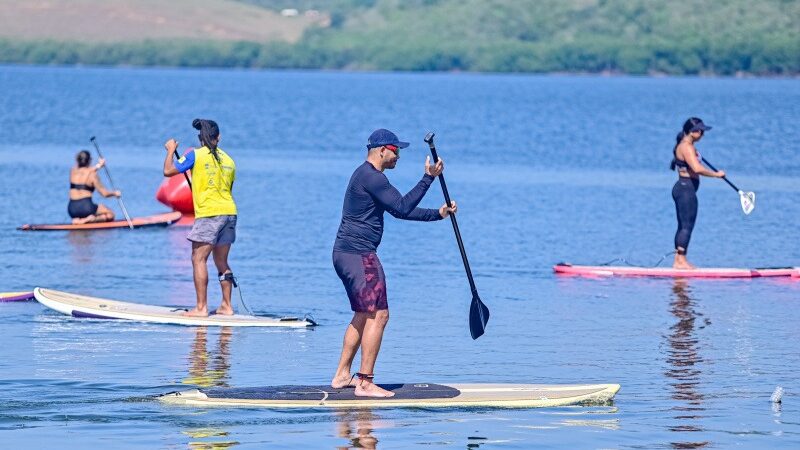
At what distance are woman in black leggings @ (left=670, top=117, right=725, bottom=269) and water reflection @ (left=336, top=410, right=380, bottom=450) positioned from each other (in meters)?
8.66

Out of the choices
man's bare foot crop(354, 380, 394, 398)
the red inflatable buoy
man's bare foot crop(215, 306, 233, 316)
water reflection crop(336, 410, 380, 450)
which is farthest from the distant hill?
water reflection crop(336, 410, 380, 450)

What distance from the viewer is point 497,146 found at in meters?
59.8

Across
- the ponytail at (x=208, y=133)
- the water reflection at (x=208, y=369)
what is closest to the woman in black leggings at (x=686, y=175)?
the ponytail at (x=208, y=133)

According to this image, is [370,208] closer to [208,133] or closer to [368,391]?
[368,391]

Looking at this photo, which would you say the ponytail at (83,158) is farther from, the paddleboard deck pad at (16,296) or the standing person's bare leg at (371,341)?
the standing person's bare leg at (371,341)

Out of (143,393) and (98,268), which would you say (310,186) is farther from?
(143,393)

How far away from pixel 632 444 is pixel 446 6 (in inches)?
7233

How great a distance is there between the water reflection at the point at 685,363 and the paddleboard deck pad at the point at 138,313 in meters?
3.84

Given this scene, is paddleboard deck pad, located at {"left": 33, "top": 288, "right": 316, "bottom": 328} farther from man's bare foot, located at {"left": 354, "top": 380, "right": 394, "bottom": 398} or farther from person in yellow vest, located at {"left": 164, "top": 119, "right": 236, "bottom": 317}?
man's bare foot, located at {"left": 354, "top": 380, "right": 394, "bottom": 398}

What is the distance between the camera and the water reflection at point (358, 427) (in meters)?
12.0

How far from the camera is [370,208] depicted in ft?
41.5

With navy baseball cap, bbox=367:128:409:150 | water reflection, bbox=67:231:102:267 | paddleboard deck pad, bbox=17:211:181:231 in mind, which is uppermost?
navy baseball cap, bbox=367:128:409:150

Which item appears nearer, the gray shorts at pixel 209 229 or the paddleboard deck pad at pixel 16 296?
the gray shorts at pixel 209 229

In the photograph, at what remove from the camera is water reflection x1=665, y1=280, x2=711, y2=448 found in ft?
42.3
